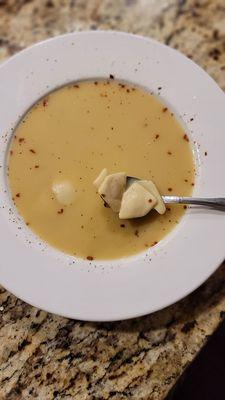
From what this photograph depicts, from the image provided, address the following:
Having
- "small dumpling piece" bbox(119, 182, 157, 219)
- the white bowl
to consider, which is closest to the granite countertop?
the white bowl

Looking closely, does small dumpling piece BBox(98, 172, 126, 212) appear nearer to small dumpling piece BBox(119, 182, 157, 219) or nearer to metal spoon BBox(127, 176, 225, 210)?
small dumpling piece BBox(119, 182, 157, 219)

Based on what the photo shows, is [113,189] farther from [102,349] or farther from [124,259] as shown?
[102,349]

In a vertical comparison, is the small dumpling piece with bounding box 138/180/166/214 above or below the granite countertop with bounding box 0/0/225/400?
above

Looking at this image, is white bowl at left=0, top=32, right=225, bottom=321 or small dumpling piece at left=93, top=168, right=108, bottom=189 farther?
small dumpling piece at left=93, top=168, right=108, bottom=189

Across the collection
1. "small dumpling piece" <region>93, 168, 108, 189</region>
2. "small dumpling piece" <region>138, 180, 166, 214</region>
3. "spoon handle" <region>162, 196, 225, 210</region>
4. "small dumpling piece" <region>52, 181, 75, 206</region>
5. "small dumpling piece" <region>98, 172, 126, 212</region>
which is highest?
"small dumpling piece" <region>52, 181, 75, 206</region>

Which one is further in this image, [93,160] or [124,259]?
[93,160]

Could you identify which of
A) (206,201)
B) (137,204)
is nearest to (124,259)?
(137,204)

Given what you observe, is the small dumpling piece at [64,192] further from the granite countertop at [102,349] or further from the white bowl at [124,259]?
the granite countertop at [102,349]
